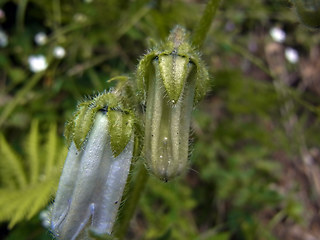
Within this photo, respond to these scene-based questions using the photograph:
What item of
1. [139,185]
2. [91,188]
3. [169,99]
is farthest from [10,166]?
[169,99]

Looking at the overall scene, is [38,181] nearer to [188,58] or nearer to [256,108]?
[188,58]

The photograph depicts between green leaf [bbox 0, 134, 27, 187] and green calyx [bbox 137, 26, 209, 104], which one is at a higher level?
green leaf [bbox 0, 134, 27, 187]

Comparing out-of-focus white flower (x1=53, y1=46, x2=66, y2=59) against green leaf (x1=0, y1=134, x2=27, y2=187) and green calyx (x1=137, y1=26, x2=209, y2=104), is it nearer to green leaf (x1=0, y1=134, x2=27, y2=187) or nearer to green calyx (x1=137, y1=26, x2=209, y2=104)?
green leaf (x1=0, y1=134, x2=27, y2=187)

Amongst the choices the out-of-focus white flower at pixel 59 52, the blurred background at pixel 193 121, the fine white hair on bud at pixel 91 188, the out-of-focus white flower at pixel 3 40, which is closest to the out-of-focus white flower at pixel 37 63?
the blurred background at pixel 193 121

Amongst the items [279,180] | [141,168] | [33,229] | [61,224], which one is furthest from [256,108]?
[61,224]

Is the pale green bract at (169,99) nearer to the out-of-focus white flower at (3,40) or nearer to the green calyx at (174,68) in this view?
the green calyx at (174,68)

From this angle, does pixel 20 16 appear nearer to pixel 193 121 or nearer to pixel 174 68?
pixel 193 121

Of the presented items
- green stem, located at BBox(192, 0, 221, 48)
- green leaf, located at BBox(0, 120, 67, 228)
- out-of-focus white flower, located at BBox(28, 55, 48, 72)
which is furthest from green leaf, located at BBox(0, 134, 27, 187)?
green stem, located at BBox(192, 0, 221, 48)
